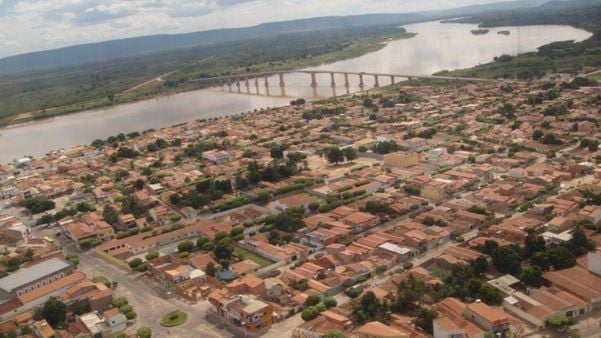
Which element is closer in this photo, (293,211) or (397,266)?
(397,266)

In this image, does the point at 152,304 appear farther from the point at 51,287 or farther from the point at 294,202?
the point at 294,202

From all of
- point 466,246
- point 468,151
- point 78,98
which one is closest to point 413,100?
point 468,151

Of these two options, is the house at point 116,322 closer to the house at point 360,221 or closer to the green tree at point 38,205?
the house at point 360,221

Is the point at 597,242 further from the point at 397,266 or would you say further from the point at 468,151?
the point at 468,151

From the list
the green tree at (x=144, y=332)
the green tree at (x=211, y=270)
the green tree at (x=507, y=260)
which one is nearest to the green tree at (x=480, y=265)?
the green tree at (x=507, y=260)

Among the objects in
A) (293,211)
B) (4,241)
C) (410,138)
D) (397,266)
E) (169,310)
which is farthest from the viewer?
(410,138)

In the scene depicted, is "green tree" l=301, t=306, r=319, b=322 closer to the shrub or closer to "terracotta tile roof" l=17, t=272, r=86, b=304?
the shrub
